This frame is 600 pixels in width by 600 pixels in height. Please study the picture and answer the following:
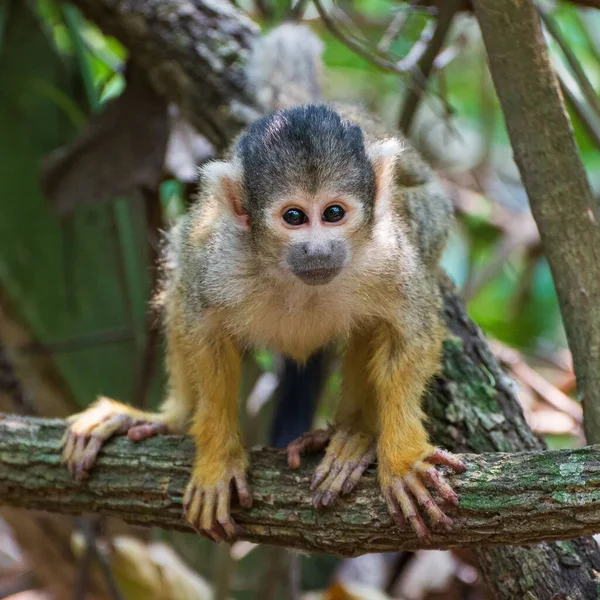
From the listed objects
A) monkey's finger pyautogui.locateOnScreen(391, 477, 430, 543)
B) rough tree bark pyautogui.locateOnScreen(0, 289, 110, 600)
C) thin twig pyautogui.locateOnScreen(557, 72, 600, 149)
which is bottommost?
rough tree bark pyautogui.locateOnScreen(0, 289, 110, 600)

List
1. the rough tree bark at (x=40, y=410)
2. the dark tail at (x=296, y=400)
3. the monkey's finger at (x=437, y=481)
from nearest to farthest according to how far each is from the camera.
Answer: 1. the monkey's finger at (x=437, y=481)
2. the dark tail at (x=296, y=400)
3. the rough tree bark at (x=40, y=410)

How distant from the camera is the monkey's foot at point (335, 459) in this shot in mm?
2400

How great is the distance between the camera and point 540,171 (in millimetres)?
2729

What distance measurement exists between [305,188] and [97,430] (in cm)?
117

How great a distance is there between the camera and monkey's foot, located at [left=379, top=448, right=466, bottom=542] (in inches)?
87.2

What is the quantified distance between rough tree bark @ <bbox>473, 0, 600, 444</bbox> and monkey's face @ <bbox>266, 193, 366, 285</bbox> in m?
0.65

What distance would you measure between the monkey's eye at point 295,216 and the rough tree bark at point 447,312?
0.92m

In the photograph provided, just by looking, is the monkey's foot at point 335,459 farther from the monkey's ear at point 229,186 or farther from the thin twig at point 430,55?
the thin twig at point 430,55

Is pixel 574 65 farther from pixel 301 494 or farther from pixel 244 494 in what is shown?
pixel 244 494

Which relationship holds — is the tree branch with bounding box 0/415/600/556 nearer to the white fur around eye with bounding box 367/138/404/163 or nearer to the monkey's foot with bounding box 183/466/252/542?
the monkey's foot with bounding box 183/466/252/542

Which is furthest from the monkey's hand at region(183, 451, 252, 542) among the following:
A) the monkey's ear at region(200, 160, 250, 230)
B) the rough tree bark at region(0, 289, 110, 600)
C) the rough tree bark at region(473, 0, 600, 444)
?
the rough tree bark at region(0, 289, 110, 600)

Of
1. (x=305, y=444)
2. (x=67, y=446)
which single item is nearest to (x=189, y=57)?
(x=67, y=446)

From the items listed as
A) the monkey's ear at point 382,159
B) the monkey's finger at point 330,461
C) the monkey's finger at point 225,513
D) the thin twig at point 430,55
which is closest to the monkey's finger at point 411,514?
the monkey's finger at point 330,461

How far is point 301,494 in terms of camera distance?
8.18ft
